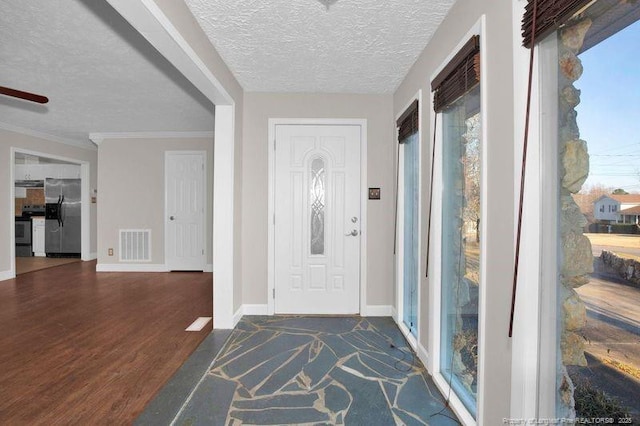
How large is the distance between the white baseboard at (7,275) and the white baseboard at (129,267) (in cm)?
114

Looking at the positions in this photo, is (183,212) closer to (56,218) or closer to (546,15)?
(56,218)

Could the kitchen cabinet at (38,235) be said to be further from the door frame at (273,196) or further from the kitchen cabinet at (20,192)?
the door frame at (273,196)

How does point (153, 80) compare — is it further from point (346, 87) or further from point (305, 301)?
point (305, 301)

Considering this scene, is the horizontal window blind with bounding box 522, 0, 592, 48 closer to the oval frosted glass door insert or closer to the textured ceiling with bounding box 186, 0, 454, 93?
the textured ceiling with bounding box 186, 0, 454, 93

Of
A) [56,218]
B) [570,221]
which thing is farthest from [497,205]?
[56,218]

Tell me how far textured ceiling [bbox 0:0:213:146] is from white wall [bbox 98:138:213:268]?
42cm

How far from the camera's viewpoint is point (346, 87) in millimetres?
3258

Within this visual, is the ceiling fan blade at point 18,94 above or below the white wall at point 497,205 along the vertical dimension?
above

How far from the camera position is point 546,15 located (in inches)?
45.0

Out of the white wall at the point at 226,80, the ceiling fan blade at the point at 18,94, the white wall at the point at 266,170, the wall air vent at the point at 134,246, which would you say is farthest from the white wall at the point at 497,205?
the wall air vent at the point at 134,246

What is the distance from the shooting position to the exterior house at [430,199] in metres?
1.28

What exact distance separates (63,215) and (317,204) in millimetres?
6899

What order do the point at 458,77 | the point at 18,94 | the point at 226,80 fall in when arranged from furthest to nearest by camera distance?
the point at 226,80, the point at 18,94, the point at 458,77

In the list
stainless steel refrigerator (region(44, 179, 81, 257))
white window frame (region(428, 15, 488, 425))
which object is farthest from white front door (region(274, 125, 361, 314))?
stainless steel refrigerator (region(44, 179, 81, 257))
